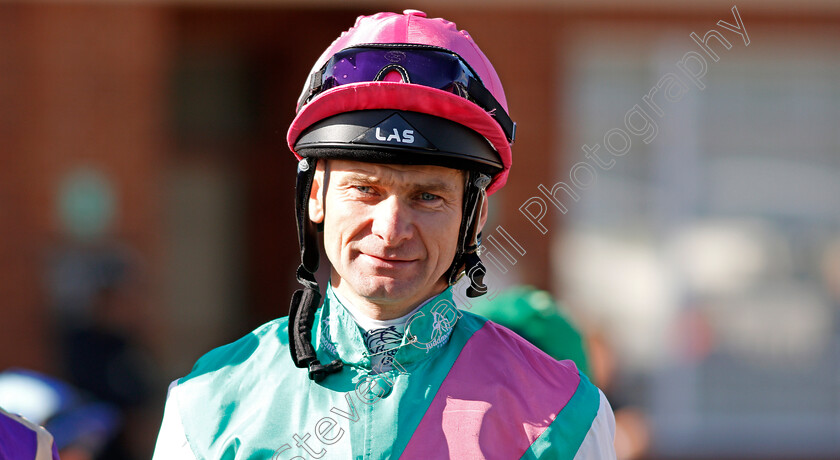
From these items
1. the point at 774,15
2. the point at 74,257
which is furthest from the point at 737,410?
the point at 74,257

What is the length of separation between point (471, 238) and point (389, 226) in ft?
1.02

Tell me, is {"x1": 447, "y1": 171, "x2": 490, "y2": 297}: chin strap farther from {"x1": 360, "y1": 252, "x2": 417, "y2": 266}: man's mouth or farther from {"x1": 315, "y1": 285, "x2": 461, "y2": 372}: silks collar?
{"x1": 360, "y1": 252, "x2": 417, "y2": 266}: man's mouth

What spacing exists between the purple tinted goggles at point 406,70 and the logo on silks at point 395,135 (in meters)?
0.10

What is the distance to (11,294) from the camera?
718 centimetres

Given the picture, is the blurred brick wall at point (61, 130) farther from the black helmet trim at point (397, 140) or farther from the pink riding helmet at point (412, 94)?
the black helmet trim at point (397, 140)

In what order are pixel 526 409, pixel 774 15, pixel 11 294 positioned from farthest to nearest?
pixel 774 15 → pixel 11 294 → pixel 526 409

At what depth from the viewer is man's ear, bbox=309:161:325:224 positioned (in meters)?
2.39

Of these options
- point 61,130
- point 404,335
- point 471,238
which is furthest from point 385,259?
point 61,130

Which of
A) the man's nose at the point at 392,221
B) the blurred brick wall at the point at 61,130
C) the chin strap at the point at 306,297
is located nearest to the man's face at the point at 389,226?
the man's nose at the point at 392,221

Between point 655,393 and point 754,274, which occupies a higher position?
point 754,274

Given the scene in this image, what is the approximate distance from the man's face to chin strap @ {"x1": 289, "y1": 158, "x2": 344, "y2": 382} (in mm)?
106

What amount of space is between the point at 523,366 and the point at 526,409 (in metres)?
0.12

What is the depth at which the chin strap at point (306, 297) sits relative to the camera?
7.45 ft

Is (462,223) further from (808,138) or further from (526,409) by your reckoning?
(808,138)
